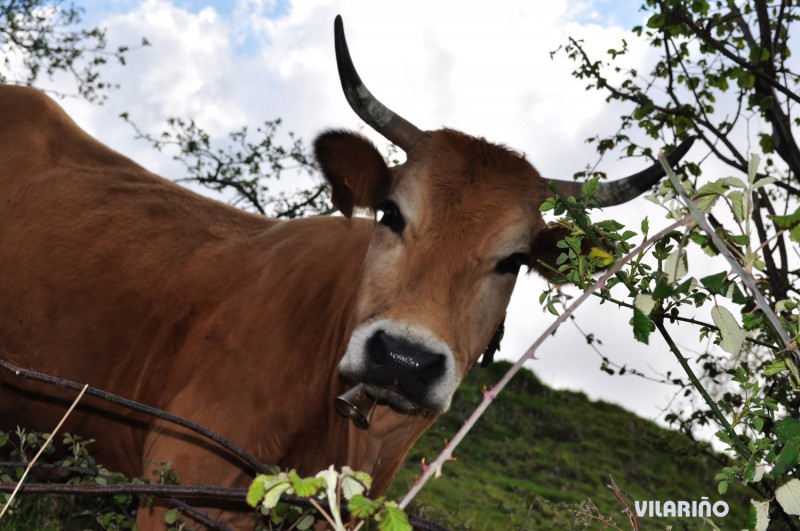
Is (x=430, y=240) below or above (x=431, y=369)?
above

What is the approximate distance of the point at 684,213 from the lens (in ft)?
5.57

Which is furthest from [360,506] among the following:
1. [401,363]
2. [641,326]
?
[401,363]

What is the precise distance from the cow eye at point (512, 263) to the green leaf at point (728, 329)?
2.11 m

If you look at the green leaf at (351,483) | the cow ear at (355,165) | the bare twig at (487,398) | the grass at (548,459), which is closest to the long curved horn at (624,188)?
the cow ear at (355,165)

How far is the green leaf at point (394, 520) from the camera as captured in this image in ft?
3.94

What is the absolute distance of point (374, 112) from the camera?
4.35 m

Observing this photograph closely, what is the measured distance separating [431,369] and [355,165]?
1452 millimetres

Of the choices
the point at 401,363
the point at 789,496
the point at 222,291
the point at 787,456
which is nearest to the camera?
the point at 787,456

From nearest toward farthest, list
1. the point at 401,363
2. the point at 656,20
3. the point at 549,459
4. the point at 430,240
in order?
the point at 401,363
the point at 430,240
the point at 656,20
the point at 549,459

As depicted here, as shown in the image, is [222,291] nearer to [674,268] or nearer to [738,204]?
[674,268]

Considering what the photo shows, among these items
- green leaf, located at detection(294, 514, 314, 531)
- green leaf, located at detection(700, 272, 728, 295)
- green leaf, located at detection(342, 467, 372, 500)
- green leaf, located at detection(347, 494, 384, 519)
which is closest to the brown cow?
green leaf, located at detection(294, 514, 314, 531)

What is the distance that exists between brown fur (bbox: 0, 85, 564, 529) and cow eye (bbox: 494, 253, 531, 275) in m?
0.05

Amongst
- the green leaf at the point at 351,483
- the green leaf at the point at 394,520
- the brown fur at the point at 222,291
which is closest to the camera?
the green leaf at the point at 394,520

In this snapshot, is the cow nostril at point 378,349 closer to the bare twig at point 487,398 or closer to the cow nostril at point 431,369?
the cow nostril at point 431,369
